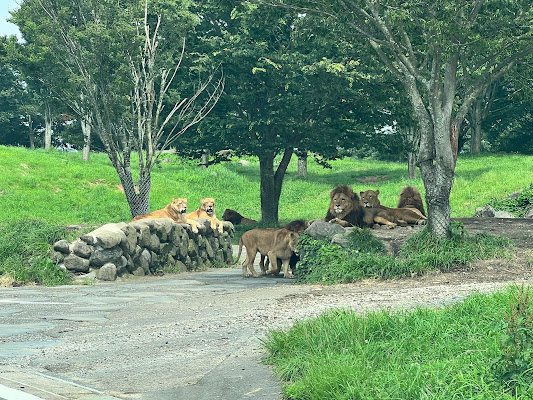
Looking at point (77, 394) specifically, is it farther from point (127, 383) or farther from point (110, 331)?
point (110, 331)

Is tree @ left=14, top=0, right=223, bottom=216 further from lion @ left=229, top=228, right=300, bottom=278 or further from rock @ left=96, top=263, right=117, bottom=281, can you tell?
rock @ left=96, top=263, right=117, bottom=281

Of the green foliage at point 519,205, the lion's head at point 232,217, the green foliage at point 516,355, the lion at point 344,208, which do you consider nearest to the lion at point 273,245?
the lion at point 344,208

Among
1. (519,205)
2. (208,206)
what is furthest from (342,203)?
(519,205)

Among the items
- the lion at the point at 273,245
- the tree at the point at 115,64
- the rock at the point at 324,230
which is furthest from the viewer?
the tree at the point at 115,64

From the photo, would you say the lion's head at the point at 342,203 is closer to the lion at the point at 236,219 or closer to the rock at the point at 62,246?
the rock at the point at 62,246

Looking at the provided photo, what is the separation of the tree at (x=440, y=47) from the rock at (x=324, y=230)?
1.80 meters

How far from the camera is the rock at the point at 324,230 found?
579 inches

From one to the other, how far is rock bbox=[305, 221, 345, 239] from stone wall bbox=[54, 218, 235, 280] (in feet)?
13.2

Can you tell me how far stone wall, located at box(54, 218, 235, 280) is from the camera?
1538cm

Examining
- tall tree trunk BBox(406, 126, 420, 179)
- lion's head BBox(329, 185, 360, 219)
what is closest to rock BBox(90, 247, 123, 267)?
lion's head BBox(329, 185, 360, 219)

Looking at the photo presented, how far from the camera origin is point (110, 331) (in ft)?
29.7

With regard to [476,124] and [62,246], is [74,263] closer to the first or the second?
[62,246]

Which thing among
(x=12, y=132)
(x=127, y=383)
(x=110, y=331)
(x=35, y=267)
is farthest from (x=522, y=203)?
(x=12, y=132)

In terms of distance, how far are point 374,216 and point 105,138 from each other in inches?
461
